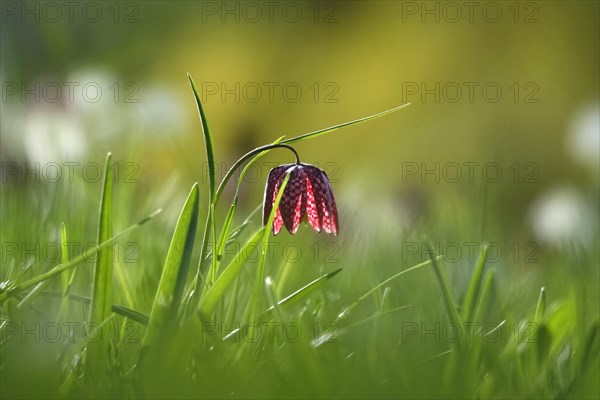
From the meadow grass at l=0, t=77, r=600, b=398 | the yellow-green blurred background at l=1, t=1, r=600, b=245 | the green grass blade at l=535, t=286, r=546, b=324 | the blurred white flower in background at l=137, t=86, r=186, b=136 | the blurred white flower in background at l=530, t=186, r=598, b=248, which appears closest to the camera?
the meadow grass at l=0, t=77, r=600, b=398

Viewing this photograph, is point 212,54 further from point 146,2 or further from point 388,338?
point 388,338

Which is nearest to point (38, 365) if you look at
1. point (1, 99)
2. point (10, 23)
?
point (1, 99)

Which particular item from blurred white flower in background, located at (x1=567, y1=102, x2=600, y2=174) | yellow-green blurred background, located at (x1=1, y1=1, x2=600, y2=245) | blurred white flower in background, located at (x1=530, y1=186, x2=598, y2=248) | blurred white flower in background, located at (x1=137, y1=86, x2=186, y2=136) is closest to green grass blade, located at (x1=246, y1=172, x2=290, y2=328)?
blurred white flower in background, located at (x1=530, y1=186, x2=598, y2=248)

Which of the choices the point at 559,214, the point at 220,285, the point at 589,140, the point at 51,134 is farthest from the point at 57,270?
the point at 589,140

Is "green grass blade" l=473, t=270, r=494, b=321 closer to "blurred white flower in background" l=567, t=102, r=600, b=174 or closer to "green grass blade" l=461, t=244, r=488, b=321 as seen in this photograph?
"green grass blade" l=461, t=244, r=488, b=321

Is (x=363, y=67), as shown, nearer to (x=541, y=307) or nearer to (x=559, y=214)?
(x=559, y=214)

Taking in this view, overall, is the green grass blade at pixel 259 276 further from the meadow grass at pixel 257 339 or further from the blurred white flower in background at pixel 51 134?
the blurred white flower in background at pixel 51 134

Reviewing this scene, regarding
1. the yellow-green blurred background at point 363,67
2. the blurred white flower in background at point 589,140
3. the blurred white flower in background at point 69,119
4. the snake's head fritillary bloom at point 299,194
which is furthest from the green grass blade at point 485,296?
the yellow-green blurred background at point 363,67
